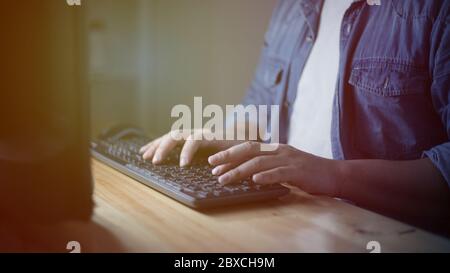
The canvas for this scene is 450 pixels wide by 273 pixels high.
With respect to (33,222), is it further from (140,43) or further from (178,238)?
(140,43)

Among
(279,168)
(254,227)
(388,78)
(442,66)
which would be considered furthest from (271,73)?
(254,227)

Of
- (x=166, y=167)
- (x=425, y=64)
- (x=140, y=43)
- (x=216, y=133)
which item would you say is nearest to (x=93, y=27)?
(x=140, y=43)

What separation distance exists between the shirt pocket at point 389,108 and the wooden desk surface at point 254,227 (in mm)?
301

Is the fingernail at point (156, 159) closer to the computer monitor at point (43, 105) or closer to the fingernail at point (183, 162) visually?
the fingernail at point (183, 162)

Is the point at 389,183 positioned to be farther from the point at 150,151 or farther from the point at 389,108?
the point at 150,151

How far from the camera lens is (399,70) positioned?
2.89ft

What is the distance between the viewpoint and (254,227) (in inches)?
21.8

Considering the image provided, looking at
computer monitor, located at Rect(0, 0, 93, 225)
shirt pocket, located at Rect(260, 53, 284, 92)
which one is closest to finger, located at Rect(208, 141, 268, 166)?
computer monitor, located at Rect(0, 0, 93, 225)

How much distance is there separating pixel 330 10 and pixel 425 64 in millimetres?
343

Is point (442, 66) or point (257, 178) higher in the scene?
point (442, 66)

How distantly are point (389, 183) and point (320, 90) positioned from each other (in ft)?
1.18

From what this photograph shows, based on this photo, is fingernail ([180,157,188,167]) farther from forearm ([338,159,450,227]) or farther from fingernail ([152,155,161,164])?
forearm ([338,159,450,227])

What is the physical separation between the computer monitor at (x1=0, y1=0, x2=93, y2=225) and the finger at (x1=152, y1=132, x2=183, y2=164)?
0.27 metres

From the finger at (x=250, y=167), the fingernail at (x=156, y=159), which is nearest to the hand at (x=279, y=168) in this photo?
the finger at (x=250, y=167)
